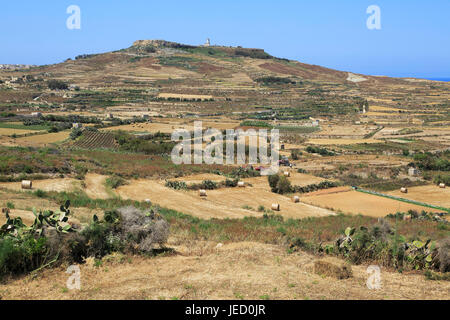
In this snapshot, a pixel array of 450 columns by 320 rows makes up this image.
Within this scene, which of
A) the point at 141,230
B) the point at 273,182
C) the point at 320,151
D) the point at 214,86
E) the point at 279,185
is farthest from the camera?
the point at 214,86

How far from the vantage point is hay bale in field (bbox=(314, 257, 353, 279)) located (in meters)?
10.6

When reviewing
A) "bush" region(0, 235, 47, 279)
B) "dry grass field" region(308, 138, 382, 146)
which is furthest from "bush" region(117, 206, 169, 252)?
"dry grass field" region(308, 138, 382, 146)

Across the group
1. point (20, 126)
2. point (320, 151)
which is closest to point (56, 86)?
point (20, 126)

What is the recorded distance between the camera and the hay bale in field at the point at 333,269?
34.8 feet

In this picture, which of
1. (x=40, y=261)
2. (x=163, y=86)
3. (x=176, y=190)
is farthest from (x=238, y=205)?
(x=163, y=86)

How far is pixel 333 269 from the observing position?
1065 centimetres

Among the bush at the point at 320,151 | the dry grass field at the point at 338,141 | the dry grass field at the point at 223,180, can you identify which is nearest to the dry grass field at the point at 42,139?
the dry grass field at the point at 223,180

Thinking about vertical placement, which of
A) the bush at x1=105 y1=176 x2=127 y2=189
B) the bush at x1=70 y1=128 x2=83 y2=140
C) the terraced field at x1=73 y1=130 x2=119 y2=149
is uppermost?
the bush at x1=70 y1=128 x2=83 y2=140

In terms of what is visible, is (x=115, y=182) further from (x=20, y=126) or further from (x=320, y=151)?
(x=20, y=126)

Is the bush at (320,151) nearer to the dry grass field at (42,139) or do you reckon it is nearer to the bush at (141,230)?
the dry grass field at (42,139)

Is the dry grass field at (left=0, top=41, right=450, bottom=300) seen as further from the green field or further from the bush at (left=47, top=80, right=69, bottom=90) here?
the bush at (left=47, top=80, right=69, bottom=90)
